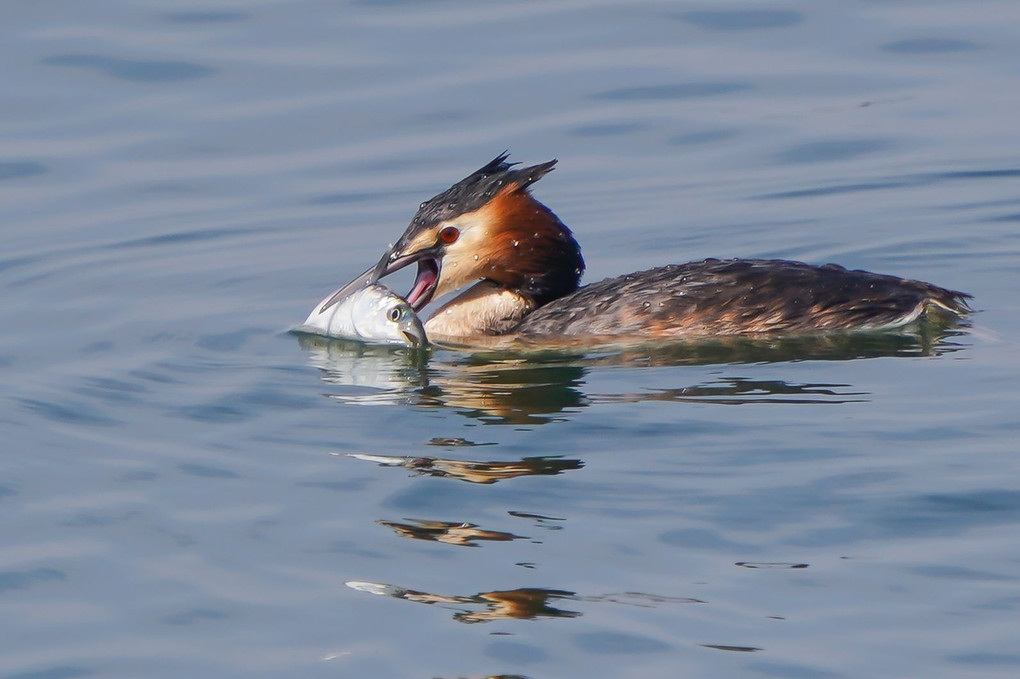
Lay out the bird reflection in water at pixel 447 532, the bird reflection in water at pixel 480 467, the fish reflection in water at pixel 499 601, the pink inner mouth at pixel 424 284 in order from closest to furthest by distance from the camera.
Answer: the fish reflection in water at pixel 499 601, the bird reflection in water at pixel 447 532, the bird reflection in water at pixel 480 467, the pink inner mouth at pixel 424 284

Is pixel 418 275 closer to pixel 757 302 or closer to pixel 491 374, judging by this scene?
pixel 491 374

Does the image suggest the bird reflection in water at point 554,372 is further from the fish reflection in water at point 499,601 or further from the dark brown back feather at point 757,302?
the fish reflection in water at point 499,601

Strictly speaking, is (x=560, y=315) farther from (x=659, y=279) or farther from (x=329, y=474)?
(x=329, y=474)

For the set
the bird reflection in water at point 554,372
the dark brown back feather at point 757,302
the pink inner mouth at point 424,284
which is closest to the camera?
the bird reflection in water at point 554,372

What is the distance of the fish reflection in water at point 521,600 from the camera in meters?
6.39

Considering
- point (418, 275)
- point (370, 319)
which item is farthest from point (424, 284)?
point (370, 319)

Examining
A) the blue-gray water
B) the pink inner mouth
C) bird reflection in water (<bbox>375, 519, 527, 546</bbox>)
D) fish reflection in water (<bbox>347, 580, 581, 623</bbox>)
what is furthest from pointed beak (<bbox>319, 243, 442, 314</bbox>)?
fish reflection in water (<bbox>347, 580, 581, 623</bbox>)

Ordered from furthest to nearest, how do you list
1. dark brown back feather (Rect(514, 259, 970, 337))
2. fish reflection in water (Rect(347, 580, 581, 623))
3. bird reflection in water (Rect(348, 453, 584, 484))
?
dark brown back feather (Rect(514, 259, 970, 337)), bird reflection in water (Rect(348, 453, 584, 484)), fish reflection in water (Rect(347, 580, 581, 623))

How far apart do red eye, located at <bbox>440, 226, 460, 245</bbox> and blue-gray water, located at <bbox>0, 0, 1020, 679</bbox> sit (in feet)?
2.67

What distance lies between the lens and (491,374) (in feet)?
32.6

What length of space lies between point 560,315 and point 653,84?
19.5 feet

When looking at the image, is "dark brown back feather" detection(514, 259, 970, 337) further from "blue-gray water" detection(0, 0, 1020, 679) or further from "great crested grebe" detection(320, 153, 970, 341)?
"blue-gray water" detection(0, 0, 1020, 679)

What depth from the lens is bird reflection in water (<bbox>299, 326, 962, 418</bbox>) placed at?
894cm

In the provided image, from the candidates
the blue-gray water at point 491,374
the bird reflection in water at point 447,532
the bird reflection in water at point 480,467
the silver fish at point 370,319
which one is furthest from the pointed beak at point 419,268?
the bird reflection in water at point 447,532
